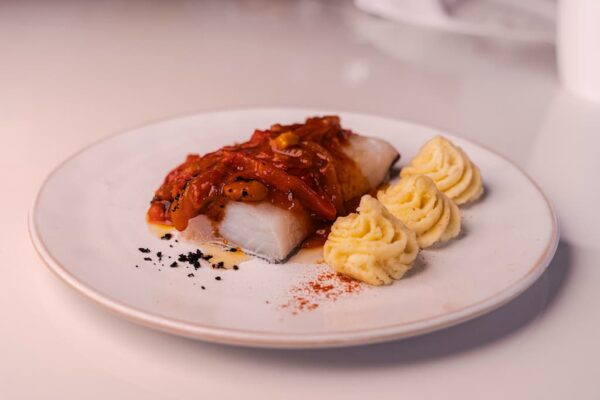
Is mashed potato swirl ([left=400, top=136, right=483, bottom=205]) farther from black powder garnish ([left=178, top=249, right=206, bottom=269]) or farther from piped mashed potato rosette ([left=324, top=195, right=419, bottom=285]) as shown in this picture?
black powder garnish ([left=178, top=249, right=206, bottom=269])

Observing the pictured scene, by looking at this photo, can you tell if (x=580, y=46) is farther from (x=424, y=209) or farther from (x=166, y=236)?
(x=166, y=236)

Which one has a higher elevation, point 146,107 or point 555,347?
point 555,347

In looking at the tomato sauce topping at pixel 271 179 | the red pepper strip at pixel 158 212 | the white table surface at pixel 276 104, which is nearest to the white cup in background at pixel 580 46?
the white table surface at pixel 276 104

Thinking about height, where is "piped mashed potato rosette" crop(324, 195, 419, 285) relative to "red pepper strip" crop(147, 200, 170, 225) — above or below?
above

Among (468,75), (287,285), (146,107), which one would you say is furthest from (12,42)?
(287,285)

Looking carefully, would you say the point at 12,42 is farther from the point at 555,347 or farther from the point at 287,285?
the point at 555,347

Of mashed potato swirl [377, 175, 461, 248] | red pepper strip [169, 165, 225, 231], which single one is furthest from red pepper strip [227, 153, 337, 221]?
mashed potato swirl [377, 175, 461, 248]
